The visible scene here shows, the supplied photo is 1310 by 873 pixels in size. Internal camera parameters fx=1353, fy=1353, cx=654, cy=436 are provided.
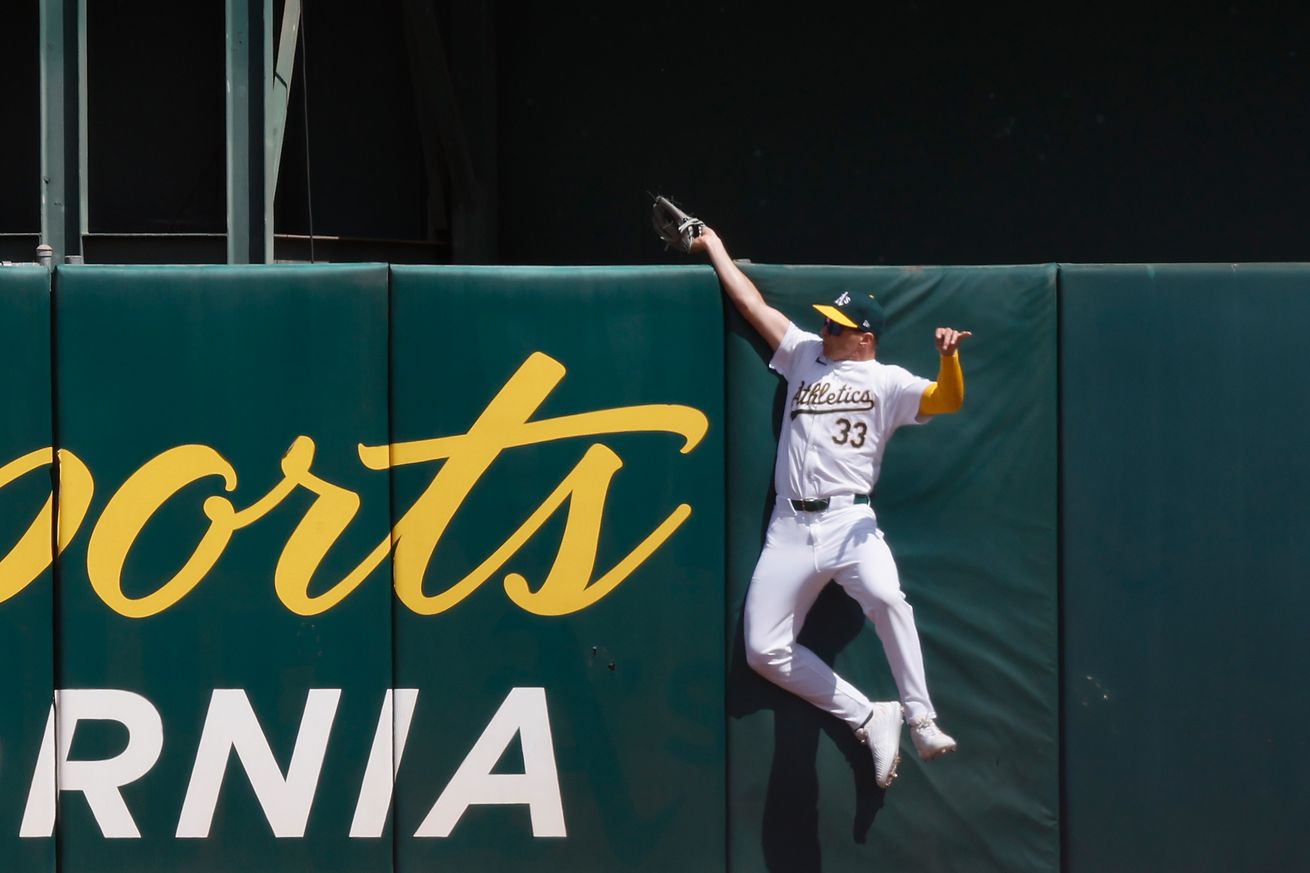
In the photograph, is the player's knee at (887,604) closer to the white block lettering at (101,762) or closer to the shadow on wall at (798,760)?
the shadow on wall at (798,760)

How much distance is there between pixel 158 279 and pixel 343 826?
2106 mm

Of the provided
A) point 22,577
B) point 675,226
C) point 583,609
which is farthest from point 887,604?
point 22,577

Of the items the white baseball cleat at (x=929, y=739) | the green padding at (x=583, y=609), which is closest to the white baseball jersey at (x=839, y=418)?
the green padding at (x=583, y=609)

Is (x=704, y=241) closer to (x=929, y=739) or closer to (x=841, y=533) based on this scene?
(x=841, y=533)

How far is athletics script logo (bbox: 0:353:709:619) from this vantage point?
4.92 metres

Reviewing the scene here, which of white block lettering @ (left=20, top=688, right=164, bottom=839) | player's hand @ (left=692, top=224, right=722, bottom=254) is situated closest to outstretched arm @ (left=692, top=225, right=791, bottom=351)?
player's hand @ (left=692, top=224, right=722, bottom=254)

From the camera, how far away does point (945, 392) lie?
4789 mm

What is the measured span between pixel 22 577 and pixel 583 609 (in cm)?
204

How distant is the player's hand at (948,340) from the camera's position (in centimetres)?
468

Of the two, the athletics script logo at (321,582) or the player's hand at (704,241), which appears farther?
the player's hand at (704,241)

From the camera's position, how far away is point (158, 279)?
16.1 ft

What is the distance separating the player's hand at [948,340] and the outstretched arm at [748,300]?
1.92 ft

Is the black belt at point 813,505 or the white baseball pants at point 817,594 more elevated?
the black belt at point 813,505

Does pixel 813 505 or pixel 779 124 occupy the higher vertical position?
pixel 779 124
